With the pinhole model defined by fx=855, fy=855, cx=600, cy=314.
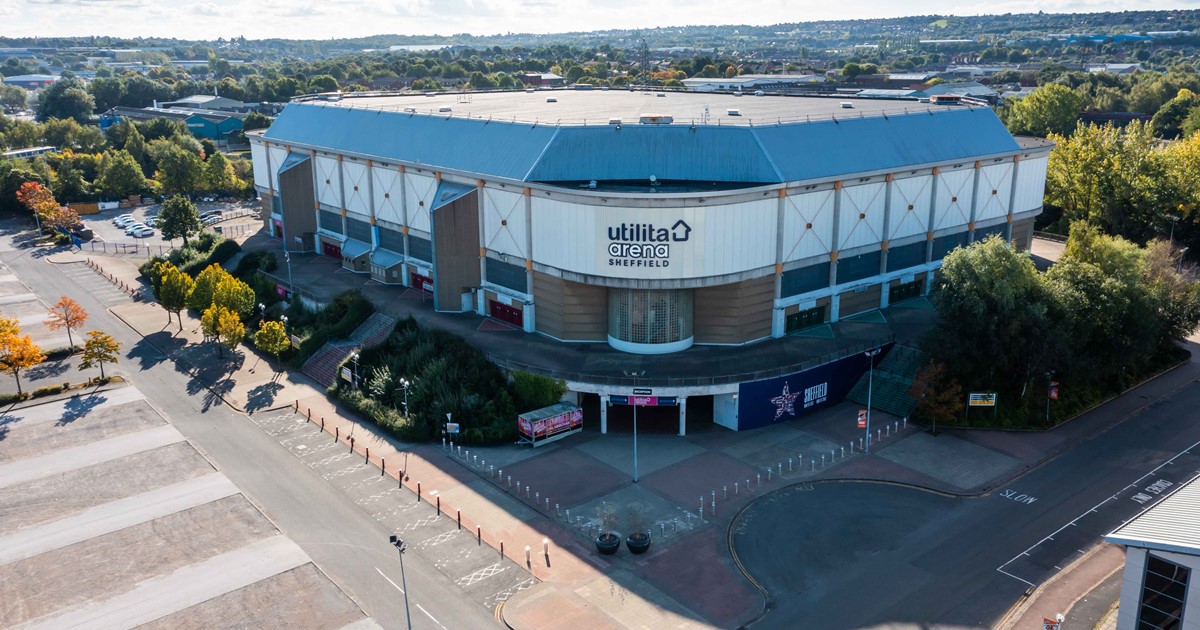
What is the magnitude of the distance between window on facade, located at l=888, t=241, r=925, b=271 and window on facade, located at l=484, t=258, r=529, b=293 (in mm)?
28845

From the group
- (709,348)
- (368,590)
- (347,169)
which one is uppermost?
(347,169)

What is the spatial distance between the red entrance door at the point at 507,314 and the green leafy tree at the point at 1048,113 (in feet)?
324

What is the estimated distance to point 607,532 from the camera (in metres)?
41.7

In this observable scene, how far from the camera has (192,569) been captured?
38969mm

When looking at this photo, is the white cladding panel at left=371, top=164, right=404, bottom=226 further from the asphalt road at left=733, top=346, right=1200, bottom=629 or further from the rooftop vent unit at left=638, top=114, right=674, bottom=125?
the asphalt road at left=733, top=346, right=1200, bottom=629

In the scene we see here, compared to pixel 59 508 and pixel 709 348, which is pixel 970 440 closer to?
pixel 709 348

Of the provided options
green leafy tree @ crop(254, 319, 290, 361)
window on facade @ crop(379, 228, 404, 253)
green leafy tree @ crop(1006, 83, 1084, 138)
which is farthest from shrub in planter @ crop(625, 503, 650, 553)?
green leafy tree @ crop(1006, 83, 1084, 138)

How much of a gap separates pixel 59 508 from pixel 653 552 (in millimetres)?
30851

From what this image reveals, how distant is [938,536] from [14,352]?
58.6 metres

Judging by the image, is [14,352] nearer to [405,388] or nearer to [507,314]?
[405,388]

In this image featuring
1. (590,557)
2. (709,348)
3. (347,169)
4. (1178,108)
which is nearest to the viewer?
(590,557)

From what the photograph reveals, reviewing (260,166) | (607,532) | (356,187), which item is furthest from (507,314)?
(260,166)

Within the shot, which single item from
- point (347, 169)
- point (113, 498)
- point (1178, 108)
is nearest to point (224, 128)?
→ point (347, 169)

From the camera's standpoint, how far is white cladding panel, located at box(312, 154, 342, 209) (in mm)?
81188
